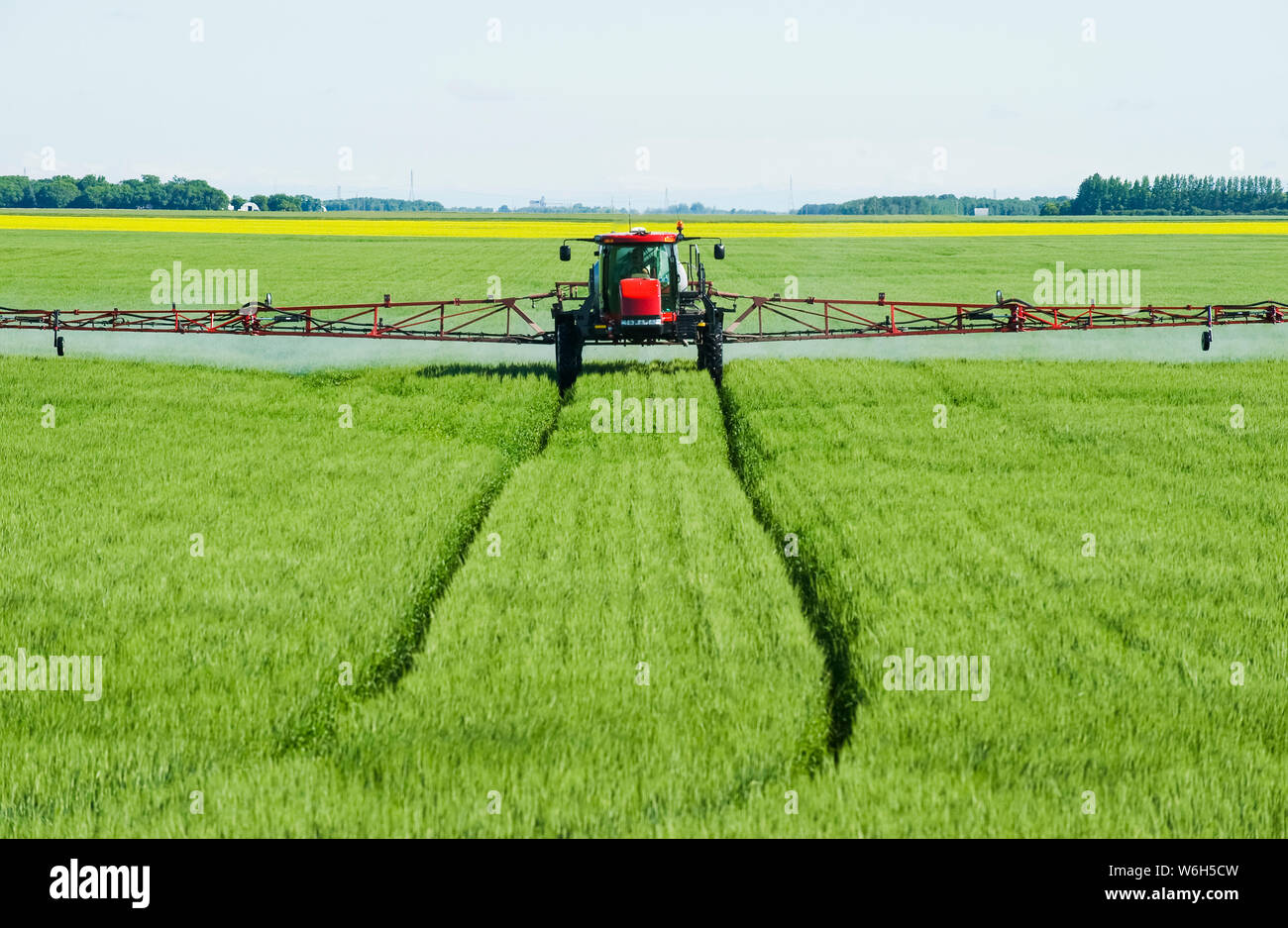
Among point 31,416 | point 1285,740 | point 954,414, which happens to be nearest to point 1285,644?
point 1285,740

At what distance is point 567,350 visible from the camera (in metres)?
20.7

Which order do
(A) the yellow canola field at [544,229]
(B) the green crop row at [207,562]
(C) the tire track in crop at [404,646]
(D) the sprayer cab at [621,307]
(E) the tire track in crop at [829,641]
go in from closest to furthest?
(B) the green crop row at [207,562]
(C) the tire track in crop at [404,646]
(E) the tire track in crop at [829,641]
(D) the sprayer cab at [621,307]
(A) the yellow canola field at [544,229]

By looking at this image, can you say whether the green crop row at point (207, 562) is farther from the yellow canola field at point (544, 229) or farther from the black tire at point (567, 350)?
the yellow canola field at point (544, 229)

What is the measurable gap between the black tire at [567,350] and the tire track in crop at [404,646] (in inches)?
310

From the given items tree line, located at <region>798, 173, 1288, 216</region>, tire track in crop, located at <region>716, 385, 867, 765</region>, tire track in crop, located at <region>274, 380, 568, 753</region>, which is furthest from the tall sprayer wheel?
tree line, located at <region>798, 173, 1288, 216</region>

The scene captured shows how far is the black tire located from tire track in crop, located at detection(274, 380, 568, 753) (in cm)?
787

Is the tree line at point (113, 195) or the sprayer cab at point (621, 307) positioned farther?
the tree line at point (113, 195)

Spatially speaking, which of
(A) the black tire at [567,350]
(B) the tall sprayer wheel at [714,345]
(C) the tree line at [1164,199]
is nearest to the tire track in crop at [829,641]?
(B) the tall sprayer wheel at [714,345]

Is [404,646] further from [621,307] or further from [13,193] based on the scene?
[13,193]

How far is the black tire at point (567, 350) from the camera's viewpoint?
20672 mm

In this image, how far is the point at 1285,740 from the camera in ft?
21.0

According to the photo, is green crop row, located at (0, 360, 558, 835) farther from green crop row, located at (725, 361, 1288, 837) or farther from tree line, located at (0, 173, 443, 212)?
tree line, located at (0, 173, 443, 212)

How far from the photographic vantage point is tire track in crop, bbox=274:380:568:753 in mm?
6699

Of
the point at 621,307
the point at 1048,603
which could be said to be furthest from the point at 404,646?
the point at 621,307
